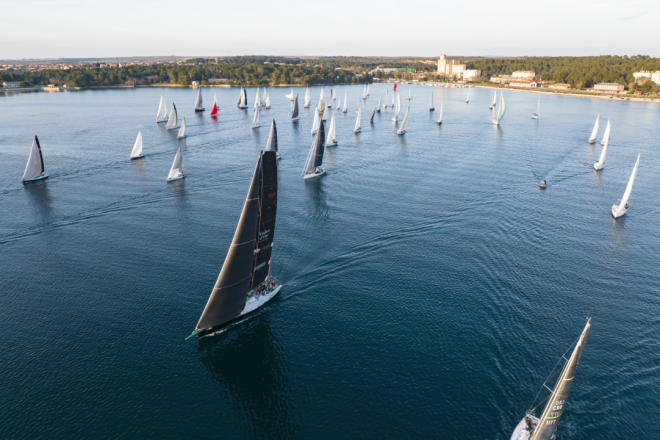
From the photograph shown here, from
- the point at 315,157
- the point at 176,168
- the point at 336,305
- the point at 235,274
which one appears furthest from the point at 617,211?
the point at 176,168

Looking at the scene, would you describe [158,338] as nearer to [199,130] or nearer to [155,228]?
[155,228]

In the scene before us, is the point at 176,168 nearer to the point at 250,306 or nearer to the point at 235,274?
the point at 250,306

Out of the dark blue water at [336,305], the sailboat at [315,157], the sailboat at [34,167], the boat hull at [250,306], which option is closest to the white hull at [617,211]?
the dark blue water at [336,305]

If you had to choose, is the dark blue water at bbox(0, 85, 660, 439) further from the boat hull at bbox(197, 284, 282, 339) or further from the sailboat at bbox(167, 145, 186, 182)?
the sailboat at bbox(167, 145, 186, 182)

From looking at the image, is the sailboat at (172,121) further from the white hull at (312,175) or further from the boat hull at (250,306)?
the boat hull at (250,306)

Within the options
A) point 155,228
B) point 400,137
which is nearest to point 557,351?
point 155,228

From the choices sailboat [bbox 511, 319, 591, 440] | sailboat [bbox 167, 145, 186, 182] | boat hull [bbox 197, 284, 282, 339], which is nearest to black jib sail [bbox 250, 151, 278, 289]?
boat hull [bbox 197, 284, 282, 339]
